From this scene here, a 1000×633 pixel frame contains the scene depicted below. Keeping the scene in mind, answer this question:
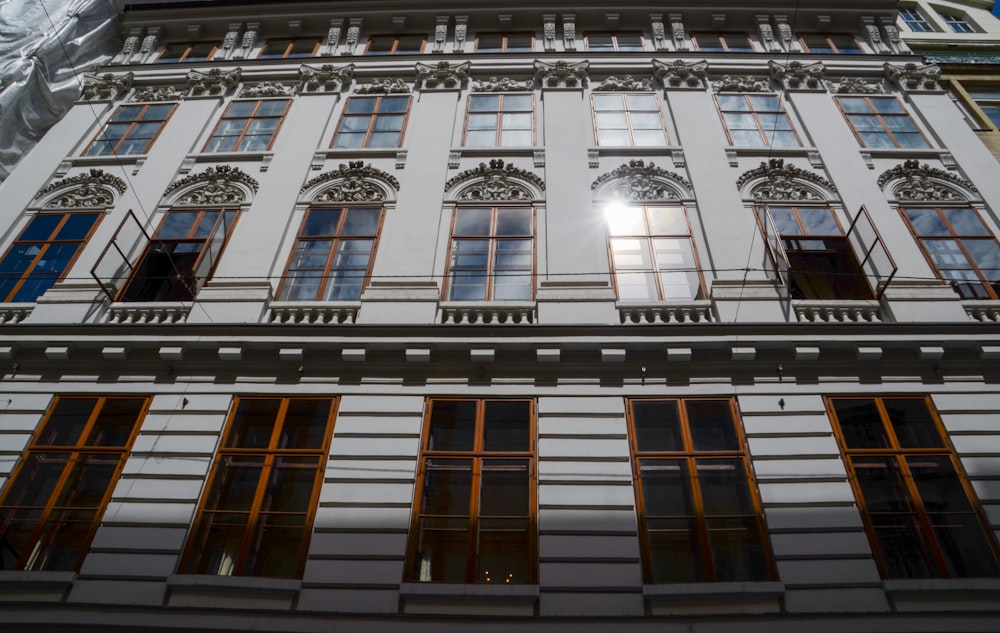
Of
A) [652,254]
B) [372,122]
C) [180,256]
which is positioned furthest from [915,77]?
[180,256]

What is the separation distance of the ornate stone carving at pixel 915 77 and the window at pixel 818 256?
5912mm

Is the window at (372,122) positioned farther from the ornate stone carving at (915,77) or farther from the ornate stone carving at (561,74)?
the ornate stone carving at (915,77)

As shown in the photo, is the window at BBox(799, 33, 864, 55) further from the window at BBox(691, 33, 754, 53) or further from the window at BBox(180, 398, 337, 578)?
the window at BBox(180, 398, 337, 578)

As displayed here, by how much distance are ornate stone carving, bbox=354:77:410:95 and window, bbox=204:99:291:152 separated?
73.7 inches

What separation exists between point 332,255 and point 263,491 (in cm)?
507

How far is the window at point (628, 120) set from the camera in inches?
610

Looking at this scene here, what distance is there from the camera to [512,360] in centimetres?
1067

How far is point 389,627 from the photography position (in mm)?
8008

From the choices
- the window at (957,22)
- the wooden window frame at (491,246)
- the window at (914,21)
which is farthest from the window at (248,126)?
the window at (957,22)

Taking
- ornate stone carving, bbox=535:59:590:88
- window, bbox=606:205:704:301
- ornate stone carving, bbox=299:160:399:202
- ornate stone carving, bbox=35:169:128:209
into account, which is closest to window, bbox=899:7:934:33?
ornate stone carving, bbox=535:59:590:88

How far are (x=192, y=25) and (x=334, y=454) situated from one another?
15895 mm

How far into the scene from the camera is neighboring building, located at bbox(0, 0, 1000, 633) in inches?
332

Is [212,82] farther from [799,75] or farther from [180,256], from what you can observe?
[799,75]

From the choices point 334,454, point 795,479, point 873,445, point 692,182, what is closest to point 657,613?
point 795,479
